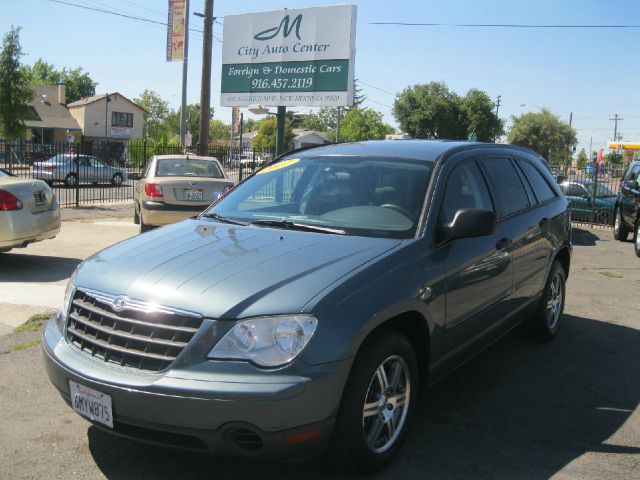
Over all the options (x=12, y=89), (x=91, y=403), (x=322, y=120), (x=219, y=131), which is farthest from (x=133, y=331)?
(x=219, y=131)

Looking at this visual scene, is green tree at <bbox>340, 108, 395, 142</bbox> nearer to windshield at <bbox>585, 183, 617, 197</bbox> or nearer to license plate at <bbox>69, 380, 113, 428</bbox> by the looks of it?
windshield at <bbox>585, 183, 617, 197</bbox>

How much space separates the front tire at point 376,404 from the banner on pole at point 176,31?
24037mm

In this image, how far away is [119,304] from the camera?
10.1ft

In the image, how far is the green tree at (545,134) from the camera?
288 ft

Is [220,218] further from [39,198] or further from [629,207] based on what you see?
[629,207]

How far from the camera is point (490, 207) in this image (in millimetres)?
4672

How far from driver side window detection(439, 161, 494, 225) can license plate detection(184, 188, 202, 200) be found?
24.2 ft

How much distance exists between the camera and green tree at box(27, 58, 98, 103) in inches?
3681

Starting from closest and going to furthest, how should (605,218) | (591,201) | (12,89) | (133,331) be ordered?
1. (133,331)
2. (605,218)
3. (591,201)
4. (12,89)

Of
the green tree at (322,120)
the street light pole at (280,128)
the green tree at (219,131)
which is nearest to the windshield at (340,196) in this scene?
the street light pole at (280,128)

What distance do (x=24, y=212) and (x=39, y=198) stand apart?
37cm

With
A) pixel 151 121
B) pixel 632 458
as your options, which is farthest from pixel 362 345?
pixel 151 121

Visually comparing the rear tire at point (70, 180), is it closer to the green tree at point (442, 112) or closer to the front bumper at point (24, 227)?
the front bumper at point (24, 227)

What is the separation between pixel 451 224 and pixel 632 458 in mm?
1650
